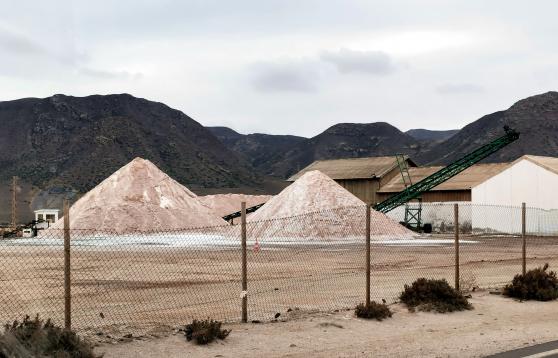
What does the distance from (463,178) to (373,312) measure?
61.2m

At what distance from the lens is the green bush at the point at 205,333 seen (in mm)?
10922

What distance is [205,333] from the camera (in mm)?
10930

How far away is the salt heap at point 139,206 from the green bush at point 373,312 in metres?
48.8

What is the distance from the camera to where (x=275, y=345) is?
11.1m

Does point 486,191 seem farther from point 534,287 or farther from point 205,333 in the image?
point 205,333

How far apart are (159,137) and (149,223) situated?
12388cm

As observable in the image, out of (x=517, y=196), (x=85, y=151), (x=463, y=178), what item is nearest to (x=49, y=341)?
(x=517, y=196)

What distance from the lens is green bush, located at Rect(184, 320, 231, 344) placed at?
10922 millimetres

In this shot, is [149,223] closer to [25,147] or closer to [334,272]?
[334,272]

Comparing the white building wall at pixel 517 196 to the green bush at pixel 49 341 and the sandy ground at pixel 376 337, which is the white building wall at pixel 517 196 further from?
the green bush at pixel 49 341

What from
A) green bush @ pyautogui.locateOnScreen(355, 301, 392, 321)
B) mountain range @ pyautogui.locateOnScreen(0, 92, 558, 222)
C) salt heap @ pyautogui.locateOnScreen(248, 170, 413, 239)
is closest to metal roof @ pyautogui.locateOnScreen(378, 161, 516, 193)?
salt heap @ pyautogui.locateOnScreen(248, 170, 413, 239)

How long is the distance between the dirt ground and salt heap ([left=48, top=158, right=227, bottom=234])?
17408 mm

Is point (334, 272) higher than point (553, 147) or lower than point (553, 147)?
lower

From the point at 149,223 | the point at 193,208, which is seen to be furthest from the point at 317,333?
the point at 193,208
